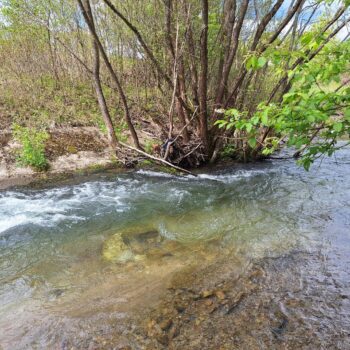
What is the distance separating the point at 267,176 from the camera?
8.20 metres

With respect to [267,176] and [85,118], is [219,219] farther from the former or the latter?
[85,118]

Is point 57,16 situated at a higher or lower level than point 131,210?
higher

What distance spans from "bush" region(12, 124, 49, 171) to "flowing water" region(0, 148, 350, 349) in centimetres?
116

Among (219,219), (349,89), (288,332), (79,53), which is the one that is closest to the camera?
(349,89)

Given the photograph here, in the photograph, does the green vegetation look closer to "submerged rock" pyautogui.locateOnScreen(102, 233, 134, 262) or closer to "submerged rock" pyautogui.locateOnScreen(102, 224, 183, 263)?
"submerged rock" pyautogui.locateOnScreen(102, 224, 183, 263)

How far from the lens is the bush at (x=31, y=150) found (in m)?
8.08

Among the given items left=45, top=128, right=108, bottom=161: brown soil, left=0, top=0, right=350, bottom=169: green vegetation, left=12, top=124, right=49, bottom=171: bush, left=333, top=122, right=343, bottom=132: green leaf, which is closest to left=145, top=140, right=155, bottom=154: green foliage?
left=0, top=0, right=350, bottom=169: green vegetation

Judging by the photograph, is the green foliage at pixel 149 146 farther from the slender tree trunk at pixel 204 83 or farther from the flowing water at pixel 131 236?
the slender tree trunk at pixel 204 83

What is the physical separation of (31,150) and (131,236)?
466 centimetres

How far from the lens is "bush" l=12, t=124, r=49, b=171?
8.08 metres

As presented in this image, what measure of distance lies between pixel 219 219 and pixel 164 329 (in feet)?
9.26

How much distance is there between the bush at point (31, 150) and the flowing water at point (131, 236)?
45.6 inches

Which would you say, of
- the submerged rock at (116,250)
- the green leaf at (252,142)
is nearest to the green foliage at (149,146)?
the submerged rock at (116,250)

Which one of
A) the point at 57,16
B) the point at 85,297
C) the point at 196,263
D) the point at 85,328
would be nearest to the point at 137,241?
the point at 196,263
